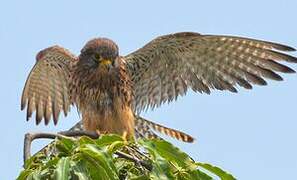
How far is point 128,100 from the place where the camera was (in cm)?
929

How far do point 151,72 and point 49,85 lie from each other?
132 centimetres

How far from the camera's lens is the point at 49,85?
10453 millimetres

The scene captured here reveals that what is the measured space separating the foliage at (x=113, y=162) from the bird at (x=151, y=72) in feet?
15.2

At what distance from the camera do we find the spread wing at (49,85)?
10.2 metres

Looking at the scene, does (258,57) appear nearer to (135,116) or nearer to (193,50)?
(193,50)

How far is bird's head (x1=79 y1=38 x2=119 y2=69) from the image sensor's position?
9.11 metres

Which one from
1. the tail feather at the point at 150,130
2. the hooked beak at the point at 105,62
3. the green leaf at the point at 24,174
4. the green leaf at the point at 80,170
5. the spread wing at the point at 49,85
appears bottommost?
the tail feather at the point at 150,130

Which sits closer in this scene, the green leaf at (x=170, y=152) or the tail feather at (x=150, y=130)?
the green leaf at (x=170, y=152)

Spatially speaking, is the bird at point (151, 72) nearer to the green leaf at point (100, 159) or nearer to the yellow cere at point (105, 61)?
the yellow cere at point (105, 61)

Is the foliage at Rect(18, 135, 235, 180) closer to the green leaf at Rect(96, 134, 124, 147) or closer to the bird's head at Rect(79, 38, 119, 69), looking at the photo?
the green leaf at Rect(96, 134, 124, 147)

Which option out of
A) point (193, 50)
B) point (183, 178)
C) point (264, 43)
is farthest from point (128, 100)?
point (183, 178)

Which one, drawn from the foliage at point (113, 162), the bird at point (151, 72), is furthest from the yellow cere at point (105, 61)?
the foliage at point (113, 162)

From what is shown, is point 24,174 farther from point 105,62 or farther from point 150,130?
point 150,130

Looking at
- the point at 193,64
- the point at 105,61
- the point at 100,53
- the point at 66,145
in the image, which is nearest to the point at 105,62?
the point at 105,61
